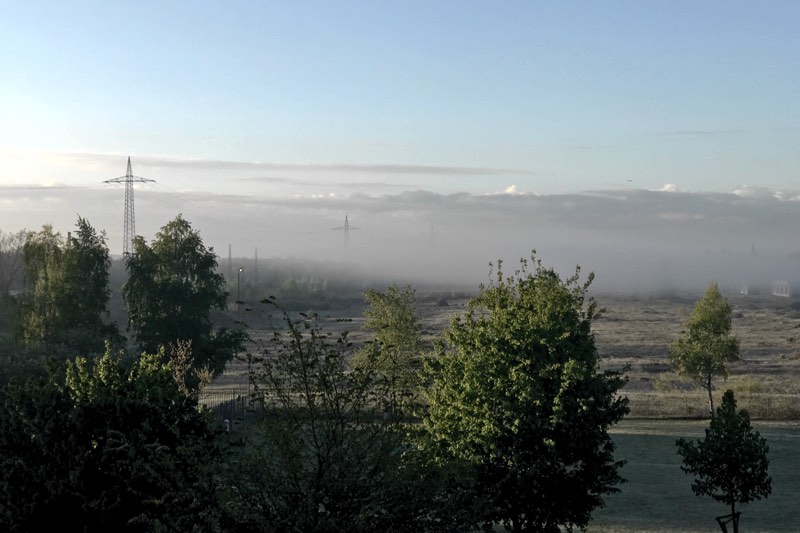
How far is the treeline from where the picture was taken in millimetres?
17109

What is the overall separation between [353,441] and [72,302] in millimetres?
48018

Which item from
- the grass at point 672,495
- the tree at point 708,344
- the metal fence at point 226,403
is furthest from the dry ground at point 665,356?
the grass at point 672,495

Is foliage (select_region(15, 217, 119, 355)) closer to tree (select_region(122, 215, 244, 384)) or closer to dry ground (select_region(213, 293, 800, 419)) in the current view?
tree (select_region(122, 215, 244, 384))

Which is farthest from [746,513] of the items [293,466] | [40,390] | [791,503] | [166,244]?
[166,244]

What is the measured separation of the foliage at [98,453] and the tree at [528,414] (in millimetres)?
7771

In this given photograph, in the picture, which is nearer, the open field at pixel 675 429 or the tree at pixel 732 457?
the tree at pixel 732 457

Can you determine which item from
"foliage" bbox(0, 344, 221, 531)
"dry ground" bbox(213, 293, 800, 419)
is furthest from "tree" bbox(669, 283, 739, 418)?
"foliage" bbox(0, 344, 221, 531)

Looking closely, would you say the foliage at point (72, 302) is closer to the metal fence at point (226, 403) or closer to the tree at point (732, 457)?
the metal fence at point (226, 403)

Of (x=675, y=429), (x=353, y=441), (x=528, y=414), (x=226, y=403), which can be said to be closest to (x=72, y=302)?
(x=226, y=403)

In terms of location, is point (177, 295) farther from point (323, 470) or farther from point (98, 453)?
point (323, 470)

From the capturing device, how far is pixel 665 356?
3917 inches

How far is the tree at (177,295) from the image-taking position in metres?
57.3

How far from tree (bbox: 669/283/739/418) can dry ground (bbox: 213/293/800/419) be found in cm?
259

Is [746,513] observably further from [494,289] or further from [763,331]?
[763,331]
